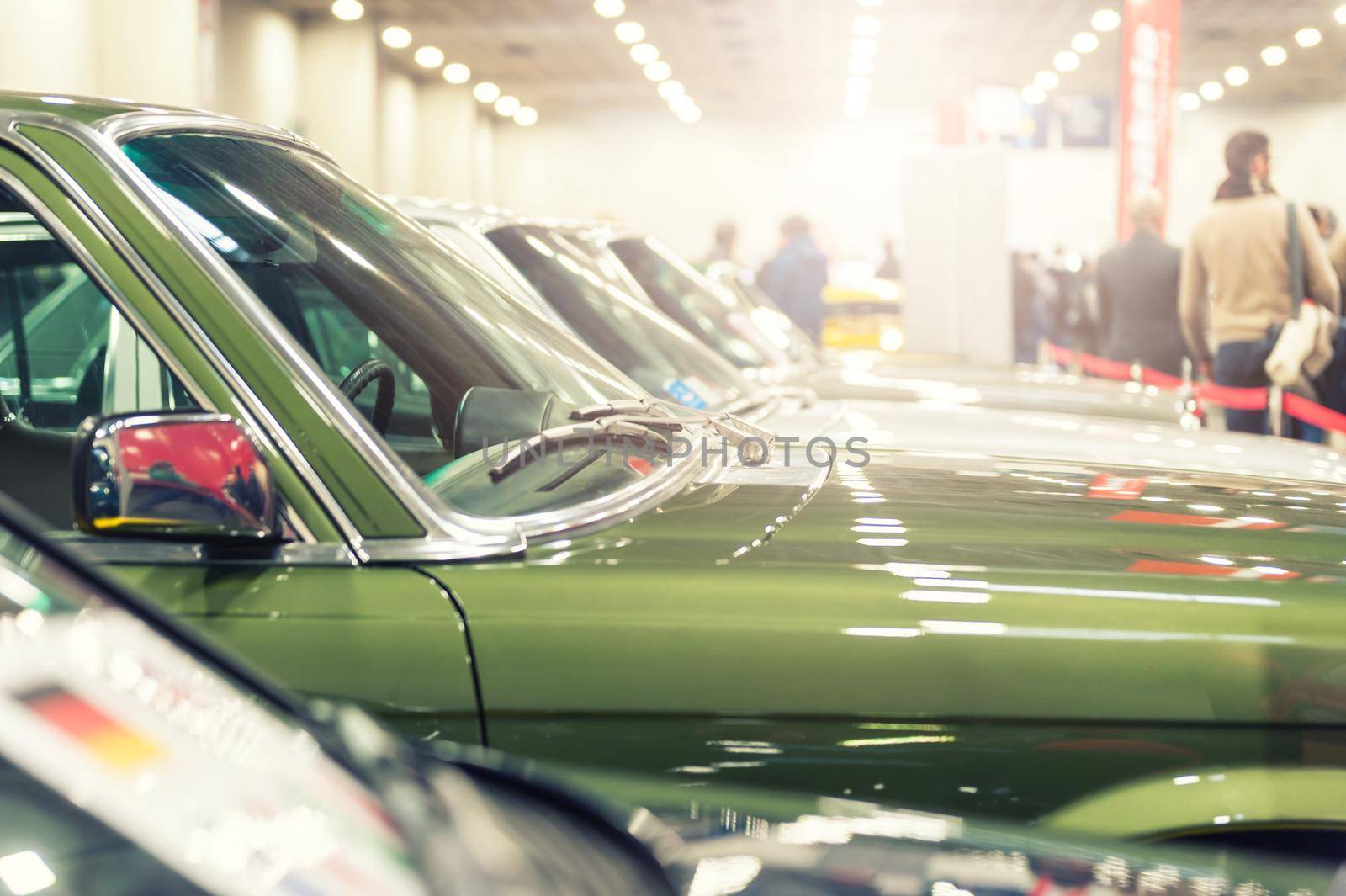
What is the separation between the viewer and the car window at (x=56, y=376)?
216 cm

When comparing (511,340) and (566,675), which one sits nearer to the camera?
(566,675)

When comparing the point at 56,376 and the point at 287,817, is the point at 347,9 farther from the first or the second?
the point at 287,817

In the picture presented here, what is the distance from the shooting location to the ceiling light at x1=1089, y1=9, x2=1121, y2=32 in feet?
65.2

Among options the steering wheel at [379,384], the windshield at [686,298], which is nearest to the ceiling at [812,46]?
the windshield at [686,298]

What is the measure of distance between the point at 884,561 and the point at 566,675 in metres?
0.41

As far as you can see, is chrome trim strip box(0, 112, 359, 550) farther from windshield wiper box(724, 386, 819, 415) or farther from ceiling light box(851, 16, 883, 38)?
ceiling light box(851, 16, 883, 38)

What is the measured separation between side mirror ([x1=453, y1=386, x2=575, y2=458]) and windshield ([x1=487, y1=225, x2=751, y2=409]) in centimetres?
181

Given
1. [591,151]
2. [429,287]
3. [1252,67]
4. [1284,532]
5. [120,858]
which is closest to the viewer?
[120,858]

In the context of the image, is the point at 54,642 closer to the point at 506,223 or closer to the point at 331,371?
the point at 331,371

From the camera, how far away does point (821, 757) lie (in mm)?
1589

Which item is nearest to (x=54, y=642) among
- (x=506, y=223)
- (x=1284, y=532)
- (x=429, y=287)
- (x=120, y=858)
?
(x=120, y=858)

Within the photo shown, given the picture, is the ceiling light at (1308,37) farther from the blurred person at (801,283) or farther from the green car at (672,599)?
the green car at (672,599)

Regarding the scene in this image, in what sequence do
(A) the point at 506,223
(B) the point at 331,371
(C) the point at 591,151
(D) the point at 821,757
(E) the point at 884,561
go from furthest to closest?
1. (C) the point at 591,151
2. (A) the point at 506,223
3. (B) the point at 331,371
4. (E) the point at 884,561
5. (D) the point at 821,757

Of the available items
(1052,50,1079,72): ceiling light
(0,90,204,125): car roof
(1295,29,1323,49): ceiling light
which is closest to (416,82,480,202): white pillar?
(1052,50,1079,72): ceiling light
